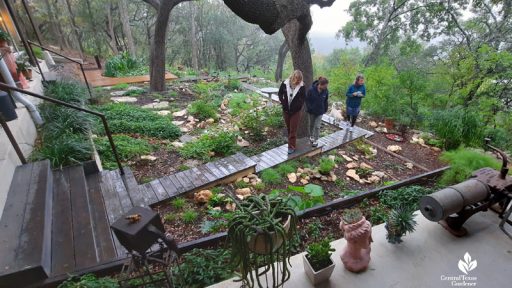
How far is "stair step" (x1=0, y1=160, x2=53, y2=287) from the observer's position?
2066mm

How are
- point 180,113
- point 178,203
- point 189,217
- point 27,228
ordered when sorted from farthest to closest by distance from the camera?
point 180,113, point 178,203, point 189,217, point 27,228

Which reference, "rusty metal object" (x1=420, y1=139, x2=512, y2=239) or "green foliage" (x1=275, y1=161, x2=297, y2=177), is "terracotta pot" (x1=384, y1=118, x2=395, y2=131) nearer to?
"green foliage" (x1=275, y1=161, x2=297, y2=177)

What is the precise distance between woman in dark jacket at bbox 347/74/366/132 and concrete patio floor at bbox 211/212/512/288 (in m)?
3.63

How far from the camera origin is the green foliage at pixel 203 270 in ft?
7.21

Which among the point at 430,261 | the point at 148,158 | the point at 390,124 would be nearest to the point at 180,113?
the point at 148,158

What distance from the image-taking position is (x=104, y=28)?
18594mm

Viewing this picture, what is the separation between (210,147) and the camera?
16.7ft

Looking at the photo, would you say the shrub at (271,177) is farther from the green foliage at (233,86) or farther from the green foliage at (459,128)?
the green foliage at (233,86)

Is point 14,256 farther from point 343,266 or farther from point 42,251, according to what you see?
point 343,266

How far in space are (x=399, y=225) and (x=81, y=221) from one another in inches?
134

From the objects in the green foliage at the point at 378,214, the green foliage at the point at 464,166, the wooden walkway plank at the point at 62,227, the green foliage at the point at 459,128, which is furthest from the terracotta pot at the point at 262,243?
the green foliage at the point at 459,128

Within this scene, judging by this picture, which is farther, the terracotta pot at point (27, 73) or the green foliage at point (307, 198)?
the terracotta pot at point (27, 73)

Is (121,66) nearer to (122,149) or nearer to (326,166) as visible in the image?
(122,149)

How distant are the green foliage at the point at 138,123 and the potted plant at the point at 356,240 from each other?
4.58 m
